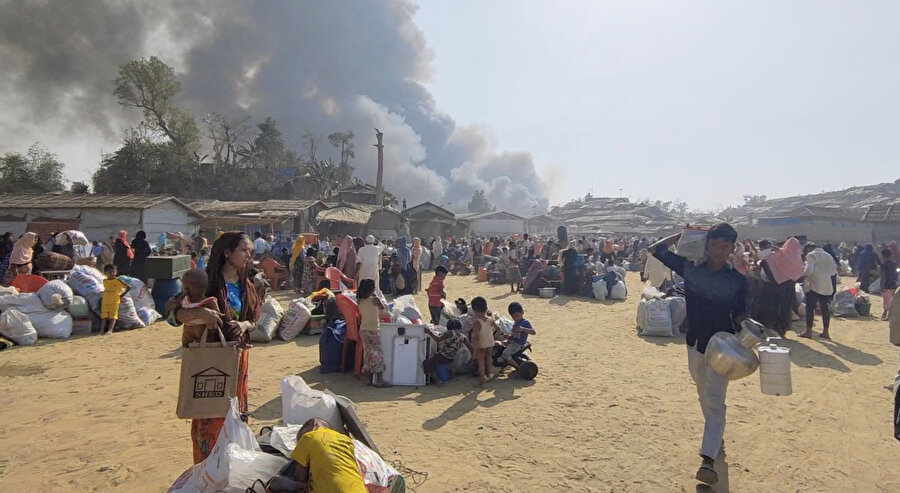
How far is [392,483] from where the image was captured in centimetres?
276

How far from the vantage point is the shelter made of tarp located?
1062 inches

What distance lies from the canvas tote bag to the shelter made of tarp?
24.9 metres

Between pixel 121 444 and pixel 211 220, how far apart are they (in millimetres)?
22515

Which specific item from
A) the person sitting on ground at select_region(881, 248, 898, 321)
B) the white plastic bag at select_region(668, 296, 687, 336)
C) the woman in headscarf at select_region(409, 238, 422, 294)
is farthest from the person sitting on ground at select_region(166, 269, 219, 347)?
the person sitting on ground at select_region(881, 248, 898, 321)

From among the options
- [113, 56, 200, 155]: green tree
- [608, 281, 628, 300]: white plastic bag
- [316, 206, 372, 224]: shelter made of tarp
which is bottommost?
[608, 281, 628, 300]: white plastic bag

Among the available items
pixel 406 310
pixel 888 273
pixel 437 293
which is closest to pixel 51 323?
pixel 406 310

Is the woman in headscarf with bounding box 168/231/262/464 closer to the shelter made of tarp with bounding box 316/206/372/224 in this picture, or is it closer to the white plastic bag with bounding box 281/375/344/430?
the white plastic bag with bounding box 281/375/344/430

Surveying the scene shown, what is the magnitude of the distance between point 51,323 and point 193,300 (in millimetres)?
7073

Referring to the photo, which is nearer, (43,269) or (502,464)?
(502,464)

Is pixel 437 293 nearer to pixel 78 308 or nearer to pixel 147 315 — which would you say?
pixel 147 315

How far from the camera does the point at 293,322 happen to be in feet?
25.7

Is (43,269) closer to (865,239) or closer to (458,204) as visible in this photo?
(865,239)

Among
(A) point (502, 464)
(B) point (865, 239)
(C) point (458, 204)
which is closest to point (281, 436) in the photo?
(A) point (502, 464)

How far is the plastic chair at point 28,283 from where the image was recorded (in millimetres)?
8008
